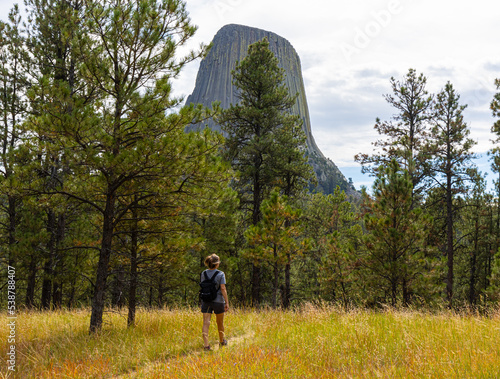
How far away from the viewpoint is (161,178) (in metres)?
6.73

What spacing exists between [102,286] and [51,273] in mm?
5588

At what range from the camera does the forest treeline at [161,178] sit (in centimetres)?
623

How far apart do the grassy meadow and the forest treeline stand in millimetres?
1294

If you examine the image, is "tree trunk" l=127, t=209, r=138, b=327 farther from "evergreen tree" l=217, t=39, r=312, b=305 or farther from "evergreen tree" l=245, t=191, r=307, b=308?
"evergreen tree" l=217, t=39, r=312, b=305

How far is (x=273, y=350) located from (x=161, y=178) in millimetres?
4187

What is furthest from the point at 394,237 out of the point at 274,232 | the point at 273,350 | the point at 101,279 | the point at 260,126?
the point at 101,279

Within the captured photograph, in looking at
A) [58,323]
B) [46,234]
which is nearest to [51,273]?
[46,234]

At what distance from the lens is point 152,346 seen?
17.7ft

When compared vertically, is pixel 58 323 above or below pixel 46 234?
below

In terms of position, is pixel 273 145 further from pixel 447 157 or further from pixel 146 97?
pixel 447 157

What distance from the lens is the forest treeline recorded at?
6.23 meters

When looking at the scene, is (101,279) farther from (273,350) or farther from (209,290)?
(273,350)

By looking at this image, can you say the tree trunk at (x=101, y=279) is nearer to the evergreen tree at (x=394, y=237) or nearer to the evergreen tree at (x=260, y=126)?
the evergreen tree at (x=260, y=126)

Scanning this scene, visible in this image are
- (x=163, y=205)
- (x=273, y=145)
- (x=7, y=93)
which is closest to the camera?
(x=163, y=205)
